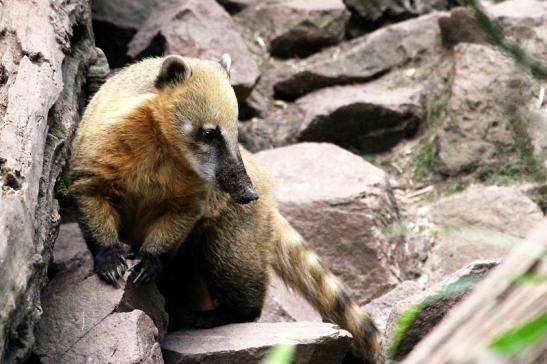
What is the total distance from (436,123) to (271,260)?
3.21 metres

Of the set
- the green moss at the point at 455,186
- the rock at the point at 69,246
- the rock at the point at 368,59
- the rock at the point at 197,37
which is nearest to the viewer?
the rock at the point at 69,246

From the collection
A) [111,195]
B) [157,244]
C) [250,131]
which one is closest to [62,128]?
[111,195]

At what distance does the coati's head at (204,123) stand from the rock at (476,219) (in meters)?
2.41

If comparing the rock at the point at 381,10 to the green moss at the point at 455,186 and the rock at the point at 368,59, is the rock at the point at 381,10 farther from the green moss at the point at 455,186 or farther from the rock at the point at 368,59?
the green moss at the point at 455,186

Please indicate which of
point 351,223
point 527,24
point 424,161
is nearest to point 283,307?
point 351,223

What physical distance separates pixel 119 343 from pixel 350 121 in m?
4.44

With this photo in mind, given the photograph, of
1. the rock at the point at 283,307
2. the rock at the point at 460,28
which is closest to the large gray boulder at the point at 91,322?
the rock at the point at 283,307

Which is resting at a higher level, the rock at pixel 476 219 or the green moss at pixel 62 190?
the green moss at pixel 62 190

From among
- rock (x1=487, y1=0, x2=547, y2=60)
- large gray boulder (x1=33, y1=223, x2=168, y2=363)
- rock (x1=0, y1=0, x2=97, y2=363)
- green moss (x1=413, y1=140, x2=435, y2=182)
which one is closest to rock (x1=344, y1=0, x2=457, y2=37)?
rock (x1=487, y1=0, x2=547, y2=60)

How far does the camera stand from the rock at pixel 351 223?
6.56m

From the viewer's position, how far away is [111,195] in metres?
4.69

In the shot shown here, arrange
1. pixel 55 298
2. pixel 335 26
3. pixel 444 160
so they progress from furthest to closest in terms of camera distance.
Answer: pixel 335 26
pixel 444 160
pixel 55 298

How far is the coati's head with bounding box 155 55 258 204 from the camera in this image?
4566mm

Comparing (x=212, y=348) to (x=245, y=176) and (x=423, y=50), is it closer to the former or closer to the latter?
(x=245, y=176)
